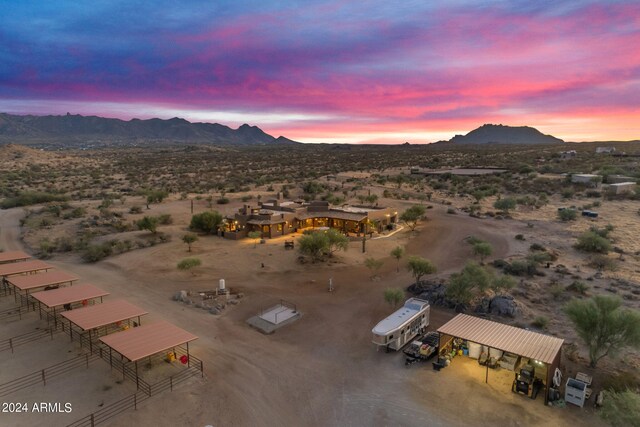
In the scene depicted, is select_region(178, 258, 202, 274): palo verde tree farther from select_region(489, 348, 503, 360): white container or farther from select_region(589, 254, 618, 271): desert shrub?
select_region(589, 254, 618, 271): desert shrub

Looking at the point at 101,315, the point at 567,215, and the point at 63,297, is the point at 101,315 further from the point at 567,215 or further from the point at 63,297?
the point at 567,215

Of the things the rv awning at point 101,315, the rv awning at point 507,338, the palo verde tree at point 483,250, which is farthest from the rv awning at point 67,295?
the palo verde tree at point 483,250

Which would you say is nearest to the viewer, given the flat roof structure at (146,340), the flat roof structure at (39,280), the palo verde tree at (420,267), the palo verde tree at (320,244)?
the flat roof structure at (146,340)

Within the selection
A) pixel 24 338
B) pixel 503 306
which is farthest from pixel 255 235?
pixel 503 306

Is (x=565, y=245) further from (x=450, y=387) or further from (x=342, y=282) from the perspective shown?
(x=450, y=387)

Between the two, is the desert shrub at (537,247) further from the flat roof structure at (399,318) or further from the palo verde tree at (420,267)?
the flat roof structure at (399,318)

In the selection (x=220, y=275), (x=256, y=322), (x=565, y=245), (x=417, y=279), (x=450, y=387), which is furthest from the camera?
(x=565, y=245)

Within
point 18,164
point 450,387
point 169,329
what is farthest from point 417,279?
point 18,164
